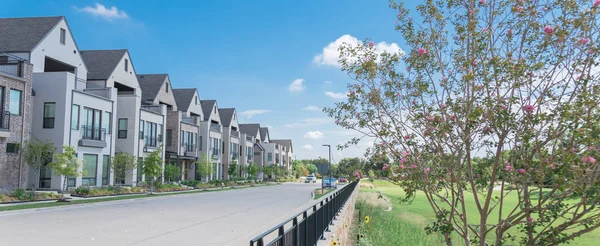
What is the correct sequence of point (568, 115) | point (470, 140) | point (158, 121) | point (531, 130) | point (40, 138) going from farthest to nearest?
point (158, 121) < point (40, 138) < point (470, 140) < point (531, 130) < point (568, 115)

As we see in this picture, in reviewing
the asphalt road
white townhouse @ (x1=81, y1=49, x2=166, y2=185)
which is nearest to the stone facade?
the asphalt road

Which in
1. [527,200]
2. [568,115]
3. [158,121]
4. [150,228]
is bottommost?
[150,228]

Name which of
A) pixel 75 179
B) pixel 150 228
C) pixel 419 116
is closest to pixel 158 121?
pixel 75 179

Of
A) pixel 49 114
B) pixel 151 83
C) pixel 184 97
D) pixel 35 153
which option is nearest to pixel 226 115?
pixel 184 97

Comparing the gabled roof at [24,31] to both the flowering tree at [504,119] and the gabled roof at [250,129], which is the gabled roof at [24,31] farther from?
the gabled roof at [250,129]

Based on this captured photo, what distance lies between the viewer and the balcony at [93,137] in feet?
98.8

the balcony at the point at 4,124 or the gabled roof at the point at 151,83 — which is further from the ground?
the gabled roof at the point at 151,83

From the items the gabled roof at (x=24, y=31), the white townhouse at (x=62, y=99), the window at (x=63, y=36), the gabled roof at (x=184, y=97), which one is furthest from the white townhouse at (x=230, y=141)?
the gabled roof at (x=24, y=31)

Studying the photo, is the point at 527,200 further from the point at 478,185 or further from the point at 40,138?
the point at 40,138

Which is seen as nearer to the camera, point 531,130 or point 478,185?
point 531,130

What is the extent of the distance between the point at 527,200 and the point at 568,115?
4.58 ft

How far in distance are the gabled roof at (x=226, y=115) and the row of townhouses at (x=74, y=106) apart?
21528mm

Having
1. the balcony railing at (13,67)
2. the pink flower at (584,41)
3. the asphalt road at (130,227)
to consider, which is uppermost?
the balcony railing at (13,67)

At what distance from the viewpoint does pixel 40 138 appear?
2809cm
